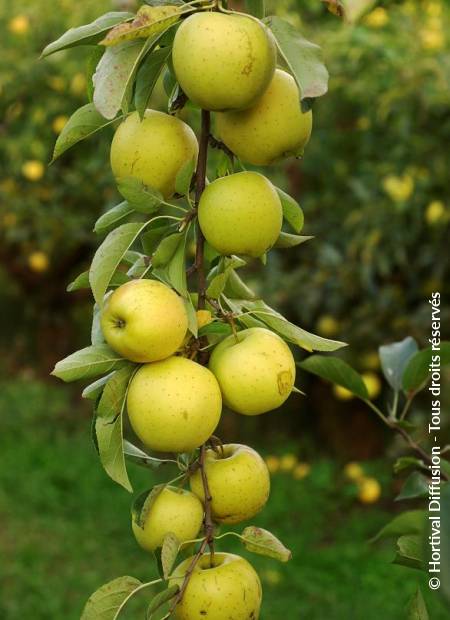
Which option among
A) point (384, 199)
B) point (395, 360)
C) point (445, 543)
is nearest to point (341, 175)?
point (384, 199)

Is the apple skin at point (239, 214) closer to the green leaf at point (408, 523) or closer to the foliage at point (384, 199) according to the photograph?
the green leaf at point (408, 523)

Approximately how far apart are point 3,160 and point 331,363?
8.76ft

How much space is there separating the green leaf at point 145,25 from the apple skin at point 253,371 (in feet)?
0.85

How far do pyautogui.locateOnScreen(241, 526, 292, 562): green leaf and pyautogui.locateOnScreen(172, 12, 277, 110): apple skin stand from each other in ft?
1.16

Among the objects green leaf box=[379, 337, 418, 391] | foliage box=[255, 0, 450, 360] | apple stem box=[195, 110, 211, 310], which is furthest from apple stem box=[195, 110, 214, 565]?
foliage box=[255, 0, 450, 360]

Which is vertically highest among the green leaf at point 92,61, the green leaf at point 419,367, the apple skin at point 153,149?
the green leaf at point 92,61

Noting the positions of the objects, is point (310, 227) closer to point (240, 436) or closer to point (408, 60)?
point (408, 60)

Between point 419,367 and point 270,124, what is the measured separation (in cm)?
49

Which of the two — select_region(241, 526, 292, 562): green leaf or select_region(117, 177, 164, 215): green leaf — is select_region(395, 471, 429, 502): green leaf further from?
select_region(117, 177, 164, 215): green leaf

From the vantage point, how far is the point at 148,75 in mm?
761

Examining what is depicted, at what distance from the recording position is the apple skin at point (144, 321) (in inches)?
27.6

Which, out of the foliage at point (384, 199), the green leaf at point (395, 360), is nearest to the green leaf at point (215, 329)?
the green leaf at point (395, 360)

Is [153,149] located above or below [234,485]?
above

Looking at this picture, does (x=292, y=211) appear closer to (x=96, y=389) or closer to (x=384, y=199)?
→ (x=96, y=389)
